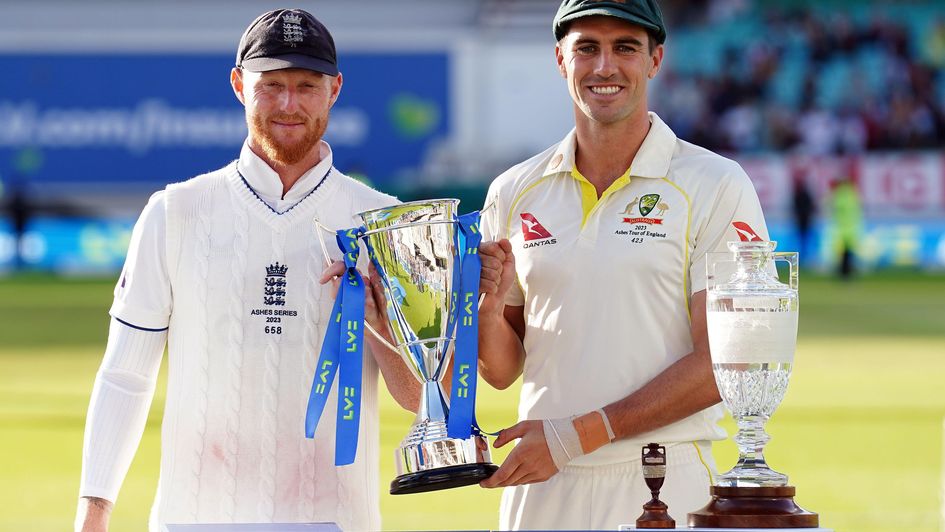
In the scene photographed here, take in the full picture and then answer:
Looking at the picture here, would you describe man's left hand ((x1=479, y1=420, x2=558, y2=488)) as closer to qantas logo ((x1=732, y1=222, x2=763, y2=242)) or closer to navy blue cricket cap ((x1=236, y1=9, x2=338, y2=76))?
qantas logo ((x1=732, y1=222, x2=763, y2=242))

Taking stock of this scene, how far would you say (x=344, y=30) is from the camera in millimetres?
29344

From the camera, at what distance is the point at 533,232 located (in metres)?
3.32

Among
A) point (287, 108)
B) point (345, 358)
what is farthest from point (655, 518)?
point (287, 108)

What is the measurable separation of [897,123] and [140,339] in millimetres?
25583

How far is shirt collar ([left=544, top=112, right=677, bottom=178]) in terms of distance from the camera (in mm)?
3270

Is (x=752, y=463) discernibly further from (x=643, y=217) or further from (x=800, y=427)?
(x=800, y=427)

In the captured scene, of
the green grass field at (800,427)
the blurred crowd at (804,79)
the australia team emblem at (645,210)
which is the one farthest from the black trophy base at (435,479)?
the blurred crowd at (804,79)

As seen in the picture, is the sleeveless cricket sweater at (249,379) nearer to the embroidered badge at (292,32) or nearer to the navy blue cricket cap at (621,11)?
the embroidered badge at (292,32)

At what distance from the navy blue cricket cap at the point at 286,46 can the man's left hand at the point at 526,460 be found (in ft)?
2.84

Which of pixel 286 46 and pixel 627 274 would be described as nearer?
pixel 286 46

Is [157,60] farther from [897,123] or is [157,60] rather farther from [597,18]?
[597,18]

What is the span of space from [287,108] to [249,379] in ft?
1.93

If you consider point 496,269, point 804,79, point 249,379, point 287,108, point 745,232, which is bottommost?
point 249,379

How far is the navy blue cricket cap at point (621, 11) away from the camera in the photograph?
309 centimetres
